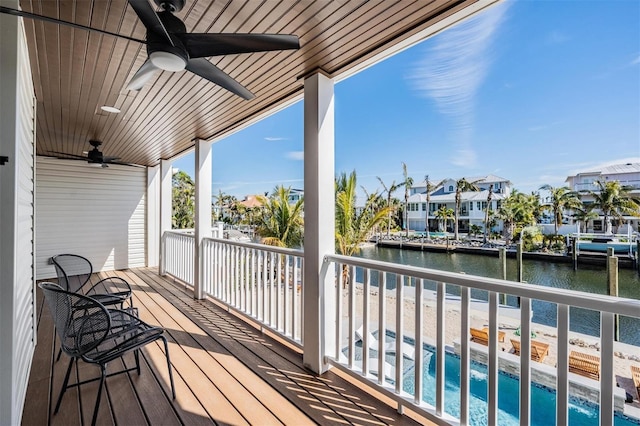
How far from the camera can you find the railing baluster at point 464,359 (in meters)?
1.73

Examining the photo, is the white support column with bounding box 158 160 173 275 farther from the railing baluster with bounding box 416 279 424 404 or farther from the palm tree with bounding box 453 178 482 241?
the railing baluster with bounding box 416 279 424 404

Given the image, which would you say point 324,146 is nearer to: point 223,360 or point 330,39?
point 330,39

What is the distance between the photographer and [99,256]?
6812 mm

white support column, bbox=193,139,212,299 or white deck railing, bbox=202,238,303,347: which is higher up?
white support column, bbox=193,139,212,299

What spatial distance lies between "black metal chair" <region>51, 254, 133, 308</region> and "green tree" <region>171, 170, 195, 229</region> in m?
11.0

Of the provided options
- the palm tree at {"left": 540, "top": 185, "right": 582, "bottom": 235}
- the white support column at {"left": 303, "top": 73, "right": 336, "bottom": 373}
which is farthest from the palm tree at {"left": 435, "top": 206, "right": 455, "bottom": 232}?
the white support column at {"left": 303, "top": 73, "right": 336, "bottom": 373}

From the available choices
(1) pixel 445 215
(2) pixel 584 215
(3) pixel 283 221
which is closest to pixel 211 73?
(2) pixel 584 215

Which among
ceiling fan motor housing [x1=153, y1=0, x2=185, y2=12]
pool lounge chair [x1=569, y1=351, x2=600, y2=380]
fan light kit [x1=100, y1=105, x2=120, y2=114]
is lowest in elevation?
pool lounge chair [x1=569, y1=351, x2=600, y2=380]

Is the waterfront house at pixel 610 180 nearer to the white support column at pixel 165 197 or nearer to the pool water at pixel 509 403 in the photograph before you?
the pool water at pixel 509 403

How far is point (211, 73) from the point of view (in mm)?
1899

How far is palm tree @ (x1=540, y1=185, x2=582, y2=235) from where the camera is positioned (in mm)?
2750

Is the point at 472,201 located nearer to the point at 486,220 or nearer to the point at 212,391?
the point at 486,220

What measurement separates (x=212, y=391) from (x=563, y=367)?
84.5 inches

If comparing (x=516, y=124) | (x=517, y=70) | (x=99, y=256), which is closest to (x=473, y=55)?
(x=517, y=70)
